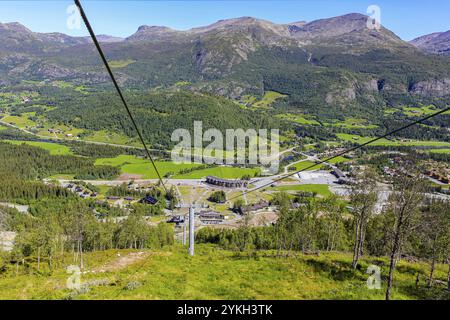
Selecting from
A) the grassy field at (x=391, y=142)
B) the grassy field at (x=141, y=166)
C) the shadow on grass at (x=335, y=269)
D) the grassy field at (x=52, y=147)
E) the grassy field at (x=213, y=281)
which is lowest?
the grassy field at (x=141, y=166)

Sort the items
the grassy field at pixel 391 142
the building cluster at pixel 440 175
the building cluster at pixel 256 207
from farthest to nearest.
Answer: the grassy field at pixel 391 142 < the building cluster at pixel 440 175 < the building cluster at pixel 256 207

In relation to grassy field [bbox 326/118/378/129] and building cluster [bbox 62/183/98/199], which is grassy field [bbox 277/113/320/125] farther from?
building cluster [bbox 62/183/98/199]

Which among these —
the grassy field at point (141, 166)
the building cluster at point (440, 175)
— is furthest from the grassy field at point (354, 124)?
the grassy field at point (141, 166)

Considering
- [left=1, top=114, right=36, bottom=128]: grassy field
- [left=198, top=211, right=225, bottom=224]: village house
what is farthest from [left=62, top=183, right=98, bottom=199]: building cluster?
[left=1, top=114, right=36, bottom=128]: grassy field

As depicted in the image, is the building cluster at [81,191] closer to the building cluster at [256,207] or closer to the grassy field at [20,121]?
the building cluster at [256,207]

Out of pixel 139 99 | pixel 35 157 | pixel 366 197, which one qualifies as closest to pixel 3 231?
pixel 366 197
